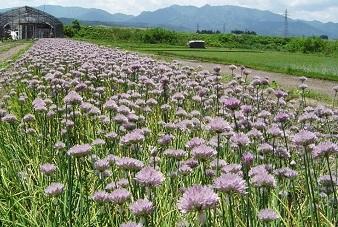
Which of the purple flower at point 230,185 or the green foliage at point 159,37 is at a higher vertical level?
the purple flower at point 230,185

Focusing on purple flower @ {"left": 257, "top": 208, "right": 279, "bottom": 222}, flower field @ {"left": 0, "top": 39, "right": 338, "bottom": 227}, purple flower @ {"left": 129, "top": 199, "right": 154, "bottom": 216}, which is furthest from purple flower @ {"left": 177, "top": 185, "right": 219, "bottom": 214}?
purple flower @ {"left": 257, "top": 208, "right": 279, "bottom": 222}

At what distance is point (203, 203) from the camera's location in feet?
7.78

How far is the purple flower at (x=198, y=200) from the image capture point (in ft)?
7.80

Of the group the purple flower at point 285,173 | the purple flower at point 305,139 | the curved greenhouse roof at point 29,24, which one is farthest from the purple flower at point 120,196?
the curved greenhouse roof at point 29,24

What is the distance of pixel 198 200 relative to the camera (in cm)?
238

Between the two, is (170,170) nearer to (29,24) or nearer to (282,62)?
(282,62)

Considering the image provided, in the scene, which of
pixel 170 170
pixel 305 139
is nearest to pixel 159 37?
pixel 170 170

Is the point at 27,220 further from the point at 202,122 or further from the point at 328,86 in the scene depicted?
the point at 328,86

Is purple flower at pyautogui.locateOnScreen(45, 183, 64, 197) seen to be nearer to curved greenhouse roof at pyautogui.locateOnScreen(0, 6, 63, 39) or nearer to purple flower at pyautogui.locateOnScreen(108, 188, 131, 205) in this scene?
purple flower at pyautogui.locateOnScreen(108, 188, 131, 205)

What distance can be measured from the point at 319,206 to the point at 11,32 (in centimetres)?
8852

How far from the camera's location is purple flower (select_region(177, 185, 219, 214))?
238 centimetres

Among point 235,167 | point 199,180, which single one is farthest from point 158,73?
point 235,167

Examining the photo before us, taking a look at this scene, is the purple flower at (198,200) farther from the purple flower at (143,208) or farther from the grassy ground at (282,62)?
the grassy ground at (282,62)

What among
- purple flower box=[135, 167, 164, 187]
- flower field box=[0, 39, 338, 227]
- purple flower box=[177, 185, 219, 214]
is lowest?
flower field box=[0, 39, 338, 227]
